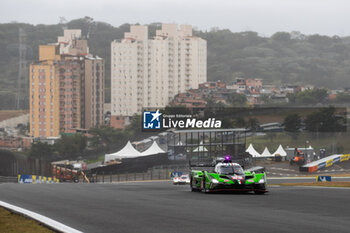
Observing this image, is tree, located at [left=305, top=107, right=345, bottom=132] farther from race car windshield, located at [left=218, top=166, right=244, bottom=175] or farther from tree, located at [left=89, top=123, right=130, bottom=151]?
race car windshield, located at [left=218, top=166, right=244, bottom=175]

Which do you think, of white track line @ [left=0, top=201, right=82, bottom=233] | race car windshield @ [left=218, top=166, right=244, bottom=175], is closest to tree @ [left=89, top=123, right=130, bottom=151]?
race car windshield @ [left=218, top=166, right=244, bottom=175]

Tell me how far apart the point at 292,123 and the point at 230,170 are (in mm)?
88558

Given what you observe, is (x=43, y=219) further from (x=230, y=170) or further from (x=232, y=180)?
(x=230, y=170)

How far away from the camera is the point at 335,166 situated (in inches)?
3477

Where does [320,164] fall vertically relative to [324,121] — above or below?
below

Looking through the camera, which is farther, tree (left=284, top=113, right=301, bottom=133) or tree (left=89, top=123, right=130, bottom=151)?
tree (left=89, top=123, right=130, bottom=151)

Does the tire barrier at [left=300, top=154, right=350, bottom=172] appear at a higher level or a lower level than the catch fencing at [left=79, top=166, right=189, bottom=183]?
higher

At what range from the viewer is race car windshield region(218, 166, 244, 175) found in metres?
26.8

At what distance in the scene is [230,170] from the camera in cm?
2689

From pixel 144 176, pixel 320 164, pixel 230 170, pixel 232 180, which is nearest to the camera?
pixel 232 180

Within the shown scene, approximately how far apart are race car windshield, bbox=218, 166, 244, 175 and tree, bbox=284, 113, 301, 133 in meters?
86.5

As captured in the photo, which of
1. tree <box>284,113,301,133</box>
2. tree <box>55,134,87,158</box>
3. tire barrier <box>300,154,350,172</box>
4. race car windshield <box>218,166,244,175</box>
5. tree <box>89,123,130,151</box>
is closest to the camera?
race car windshield <box>218,166,244,175</box>

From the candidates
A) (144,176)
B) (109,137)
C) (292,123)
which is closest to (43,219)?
(144,176)

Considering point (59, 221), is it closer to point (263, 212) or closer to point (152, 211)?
point (152, 211)
